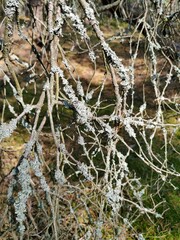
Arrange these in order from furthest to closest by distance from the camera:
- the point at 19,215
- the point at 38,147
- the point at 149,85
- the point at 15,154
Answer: the point at 149,85, the point at 15,154, the point at 38,147, the point at 19,215

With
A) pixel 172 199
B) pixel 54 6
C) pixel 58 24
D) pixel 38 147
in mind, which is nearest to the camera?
pixel 38 147

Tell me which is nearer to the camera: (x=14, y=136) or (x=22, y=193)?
(x=22, y=193)

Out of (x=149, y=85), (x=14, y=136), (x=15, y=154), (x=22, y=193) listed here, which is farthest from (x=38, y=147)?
(x=149, y=85)

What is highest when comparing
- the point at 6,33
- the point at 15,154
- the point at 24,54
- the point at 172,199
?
the point at 6,33

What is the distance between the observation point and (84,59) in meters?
7.46

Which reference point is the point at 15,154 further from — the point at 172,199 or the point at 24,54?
the point at 24,54

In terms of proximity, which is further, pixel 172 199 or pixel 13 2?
pixel 172 199

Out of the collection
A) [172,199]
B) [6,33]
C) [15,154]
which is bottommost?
[172,199]

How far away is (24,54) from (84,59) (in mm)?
1128

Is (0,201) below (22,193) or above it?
below

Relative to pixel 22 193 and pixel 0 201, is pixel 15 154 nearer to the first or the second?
pixel 0 201

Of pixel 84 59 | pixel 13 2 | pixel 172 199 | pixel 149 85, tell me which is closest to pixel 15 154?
pixel 172 199

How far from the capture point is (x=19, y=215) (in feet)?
3.43

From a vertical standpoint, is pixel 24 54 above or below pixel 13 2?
below
